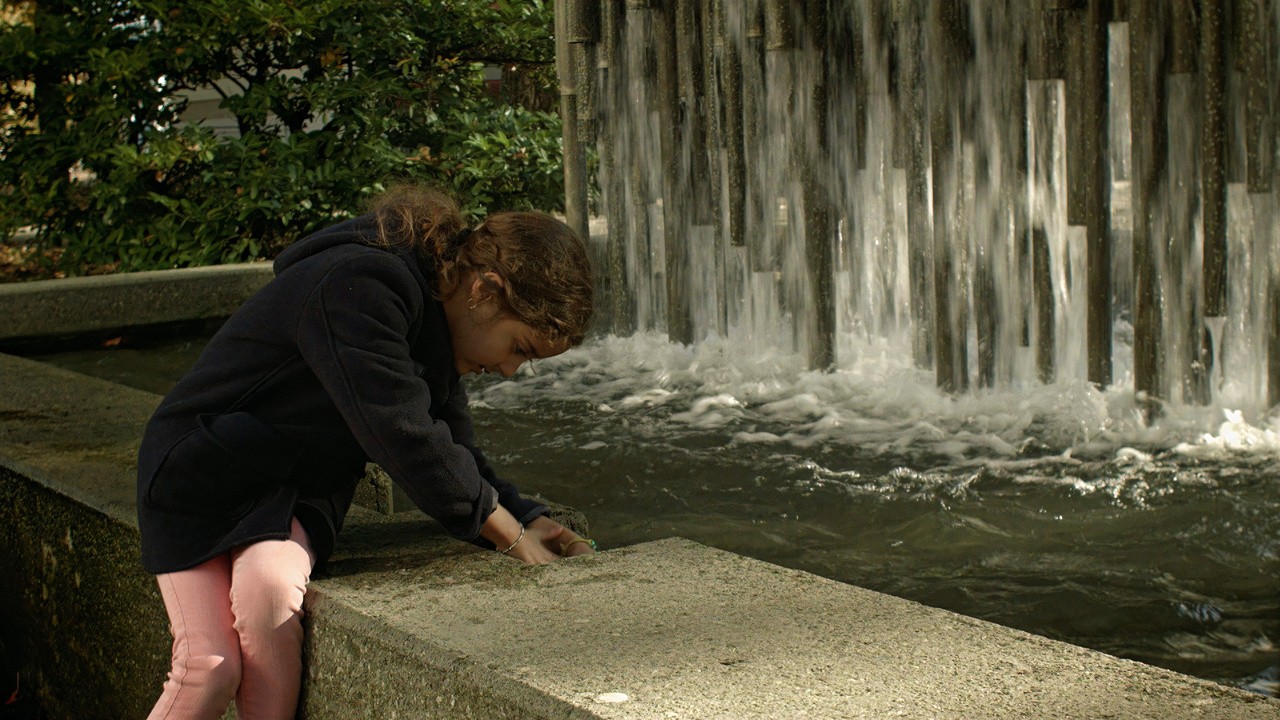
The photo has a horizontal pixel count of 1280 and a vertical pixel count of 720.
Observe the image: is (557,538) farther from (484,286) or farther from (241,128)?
(241,128)

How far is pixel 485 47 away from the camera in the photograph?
29.2 feet

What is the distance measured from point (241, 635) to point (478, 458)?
0.67 meters

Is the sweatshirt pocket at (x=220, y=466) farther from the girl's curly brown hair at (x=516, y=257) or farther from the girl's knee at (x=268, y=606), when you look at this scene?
the girl's curly brown hair at (x=516, y=257)

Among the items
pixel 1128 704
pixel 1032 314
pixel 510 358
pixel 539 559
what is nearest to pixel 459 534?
pixel 539 559

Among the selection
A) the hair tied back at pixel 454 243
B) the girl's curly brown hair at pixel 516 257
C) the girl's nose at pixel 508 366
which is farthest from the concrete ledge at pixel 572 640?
the hair tied back at pixel 454 243

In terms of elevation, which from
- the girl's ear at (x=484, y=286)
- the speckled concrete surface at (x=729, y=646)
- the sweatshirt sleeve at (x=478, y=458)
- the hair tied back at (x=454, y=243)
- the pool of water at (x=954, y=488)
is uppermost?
the hair tied back at (x=454, y=243)

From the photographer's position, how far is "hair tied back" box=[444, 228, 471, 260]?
102 inches

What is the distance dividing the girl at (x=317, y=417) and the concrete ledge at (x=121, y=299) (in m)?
4.16

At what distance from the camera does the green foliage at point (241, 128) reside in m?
7.99

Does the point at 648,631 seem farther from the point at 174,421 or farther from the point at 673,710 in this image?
the point at 174,421

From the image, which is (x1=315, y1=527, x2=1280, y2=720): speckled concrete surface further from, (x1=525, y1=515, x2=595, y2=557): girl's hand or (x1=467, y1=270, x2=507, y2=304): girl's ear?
(x1=467, y1=270, x2=507, y2=304): girl's ear

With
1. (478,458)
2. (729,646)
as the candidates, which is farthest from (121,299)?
(729,646)

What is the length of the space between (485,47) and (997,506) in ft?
20.1

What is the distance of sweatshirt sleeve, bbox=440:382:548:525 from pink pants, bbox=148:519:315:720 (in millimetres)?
483
